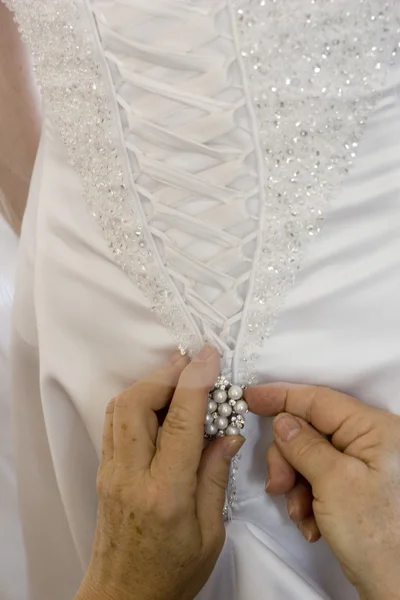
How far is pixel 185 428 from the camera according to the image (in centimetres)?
54

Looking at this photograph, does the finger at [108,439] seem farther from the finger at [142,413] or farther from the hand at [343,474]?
the hand at [343,474]

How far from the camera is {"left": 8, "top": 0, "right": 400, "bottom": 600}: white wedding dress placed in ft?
1.71

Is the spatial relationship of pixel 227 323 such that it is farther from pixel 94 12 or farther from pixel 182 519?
pixel 94 12

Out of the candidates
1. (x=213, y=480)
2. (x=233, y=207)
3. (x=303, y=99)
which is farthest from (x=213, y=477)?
(x=303, y=99)

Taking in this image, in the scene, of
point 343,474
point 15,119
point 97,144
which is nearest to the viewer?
point 343,474

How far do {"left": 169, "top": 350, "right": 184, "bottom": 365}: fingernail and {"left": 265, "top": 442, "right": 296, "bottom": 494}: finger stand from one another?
0.13m

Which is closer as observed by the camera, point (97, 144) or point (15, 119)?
point (97, 144)

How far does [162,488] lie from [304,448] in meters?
0.14

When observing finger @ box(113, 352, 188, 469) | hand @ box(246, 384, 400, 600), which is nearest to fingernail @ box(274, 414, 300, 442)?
hand @ box(246, 384, 400, 600)

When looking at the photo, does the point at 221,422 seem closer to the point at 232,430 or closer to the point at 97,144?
the point at 232,430

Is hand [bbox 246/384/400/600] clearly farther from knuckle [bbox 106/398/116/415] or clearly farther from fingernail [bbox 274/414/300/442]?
knuckle [bbox 106/398/116/415]

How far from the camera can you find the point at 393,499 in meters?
0.49

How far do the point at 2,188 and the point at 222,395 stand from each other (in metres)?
0.65

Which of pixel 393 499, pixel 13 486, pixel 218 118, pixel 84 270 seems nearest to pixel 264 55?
pixel 218 118
